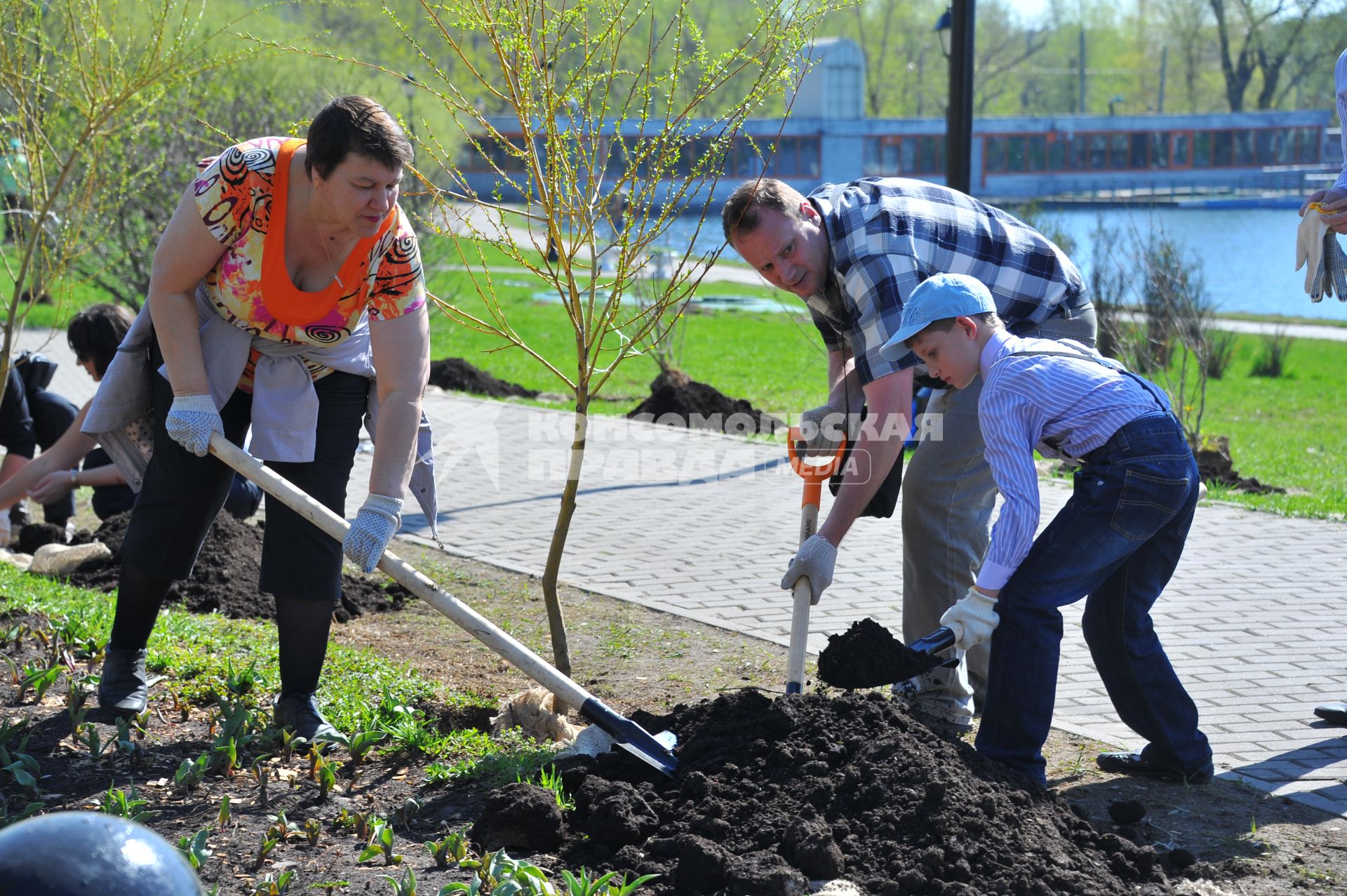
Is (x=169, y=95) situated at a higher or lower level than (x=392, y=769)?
higher

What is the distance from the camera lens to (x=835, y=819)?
10.1ft

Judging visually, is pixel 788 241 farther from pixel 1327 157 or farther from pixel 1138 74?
pixel 1138 74

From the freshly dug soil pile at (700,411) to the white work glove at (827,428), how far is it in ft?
20.8

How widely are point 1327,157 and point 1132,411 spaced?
66.7 meters

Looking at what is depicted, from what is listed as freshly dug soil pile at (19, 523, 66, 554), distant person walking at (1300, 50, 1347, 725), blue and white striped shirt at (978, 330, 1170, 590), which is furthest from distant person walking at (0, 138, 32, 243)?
distant person walking at (1300, 50, 1347, 725)

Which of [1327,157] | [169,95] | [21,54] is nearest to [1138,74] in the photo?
[1327,157]

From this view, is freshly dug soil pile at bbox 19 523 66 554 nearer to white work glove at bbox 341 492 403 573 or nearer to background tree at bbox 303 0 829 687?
background tree at bbox 303 0 829 687

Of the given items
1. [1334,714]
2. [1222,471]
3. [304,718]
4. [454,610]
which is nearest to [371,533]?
[454,610]

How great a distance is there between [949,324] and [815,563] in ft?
2.84

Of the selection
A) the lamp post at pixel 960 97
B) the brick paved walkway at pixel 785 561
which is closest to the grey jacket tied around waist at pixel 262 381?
the brick paved walkway at pixel 785 561

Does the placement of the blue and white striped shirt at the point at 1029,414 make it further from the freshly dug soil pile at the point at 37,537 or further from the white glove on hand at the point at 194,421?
the freshly dug soil pile at the point at 37,537

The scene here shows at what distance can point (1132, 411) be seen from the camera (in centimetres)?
339

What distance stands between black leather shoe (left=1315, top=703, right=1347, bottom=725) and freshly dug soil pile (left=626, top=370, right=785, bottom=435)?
6.79m

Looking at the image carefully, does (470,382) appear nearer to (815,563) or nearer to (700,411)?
(700,411)
